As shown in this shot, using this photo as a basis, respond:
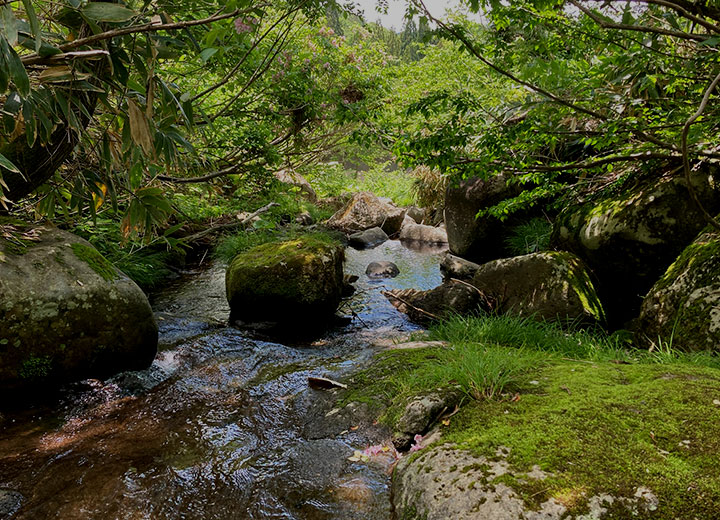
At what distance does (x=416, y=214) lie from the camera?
1458cm

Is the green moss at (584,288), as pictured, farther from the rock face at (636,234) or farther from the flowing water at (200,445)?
the flowing water at (200,445)

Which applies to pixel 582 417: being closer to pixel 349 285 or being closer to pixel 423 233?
pixel 349 285

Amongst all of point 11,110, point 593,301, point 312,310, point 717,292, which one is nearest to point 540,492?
point 11,110

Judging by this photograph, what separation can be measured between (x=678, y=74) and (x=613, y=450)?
2.48 metres

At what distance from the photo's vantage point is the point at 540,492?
1.45 metres

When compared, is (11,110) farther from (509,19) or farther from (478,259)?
(478,259)

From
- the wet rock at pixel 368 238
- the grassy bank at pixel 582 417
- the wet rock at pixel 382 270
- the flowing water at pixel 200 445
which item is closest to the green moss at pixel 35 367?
the flowing water at pixel 200 445

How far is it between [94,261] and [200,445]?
1.99m

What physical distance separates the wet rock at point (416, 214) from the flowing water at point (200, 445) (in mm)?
10373

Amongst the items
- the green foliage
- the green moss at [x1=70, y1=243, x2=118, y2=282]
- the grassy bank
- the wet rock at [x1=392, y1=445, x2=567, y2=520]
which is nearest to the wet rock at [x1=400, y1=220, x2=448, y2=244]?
the green foliage

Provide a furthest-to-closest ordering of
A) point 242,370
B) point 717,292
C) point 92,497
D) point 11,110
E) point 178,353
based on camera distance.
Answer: point 178,353
point 242,370
point 717,292
point 92,497
point 11,110

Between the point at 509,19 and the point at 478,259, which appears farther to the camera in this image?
the point at 478,259

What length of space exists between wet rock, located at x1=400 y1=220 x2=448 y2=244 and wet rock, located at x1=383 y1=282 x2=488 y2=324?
611 cm

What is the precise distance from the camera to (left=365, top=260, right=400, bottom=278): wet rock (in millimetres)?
8241
